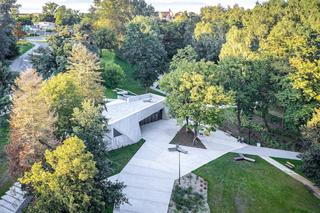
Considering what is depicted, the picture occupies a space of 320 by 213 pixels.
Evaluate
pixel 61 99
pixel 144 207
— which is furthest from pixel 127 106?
pixel 144 207

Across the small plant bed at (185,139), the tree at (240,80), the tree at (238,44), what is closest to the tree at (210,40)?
the tree at (238,44)

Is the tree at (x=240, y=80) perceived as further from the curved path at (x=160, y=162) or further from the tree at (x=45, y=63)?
the tree at (x=45, y=63)

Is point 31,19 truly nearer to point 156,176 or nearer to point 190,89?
point 190,89

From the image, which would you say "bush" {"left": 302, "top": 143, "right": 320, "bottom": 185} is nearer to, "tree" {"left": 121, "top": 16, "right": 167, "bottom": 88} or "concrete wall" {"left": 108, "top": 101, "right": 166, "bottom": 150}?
"concrete wall" {"left": 108, "top": 101, "right": 166, "bottom": 150}

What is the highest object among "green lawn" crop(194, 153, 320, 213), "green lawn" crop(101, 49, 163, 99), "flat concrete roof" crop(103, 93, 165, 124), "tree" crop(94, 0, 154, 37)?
"tree" crop(94, 0, 154, 37)

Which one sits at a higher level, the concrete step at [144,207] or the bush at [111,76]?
the bush at [111,76]

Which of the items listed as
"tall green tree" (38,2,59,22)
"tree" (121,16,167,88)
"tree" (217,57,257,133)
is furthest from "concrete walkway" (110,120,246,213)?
"tall green tree" (38,2,59,22)

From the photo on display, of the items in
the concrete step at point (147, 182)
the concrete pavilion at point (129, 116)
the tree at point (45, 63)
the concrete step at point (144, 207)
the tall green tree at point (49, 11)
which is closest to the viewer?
the concrete step at point (144, 207)

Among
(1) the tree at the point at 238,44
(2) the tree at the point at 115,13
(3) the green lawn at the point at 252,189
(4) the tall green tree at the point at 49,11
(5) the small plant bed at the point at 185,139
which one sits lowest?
(3) the green lawn at the point at 252,189
